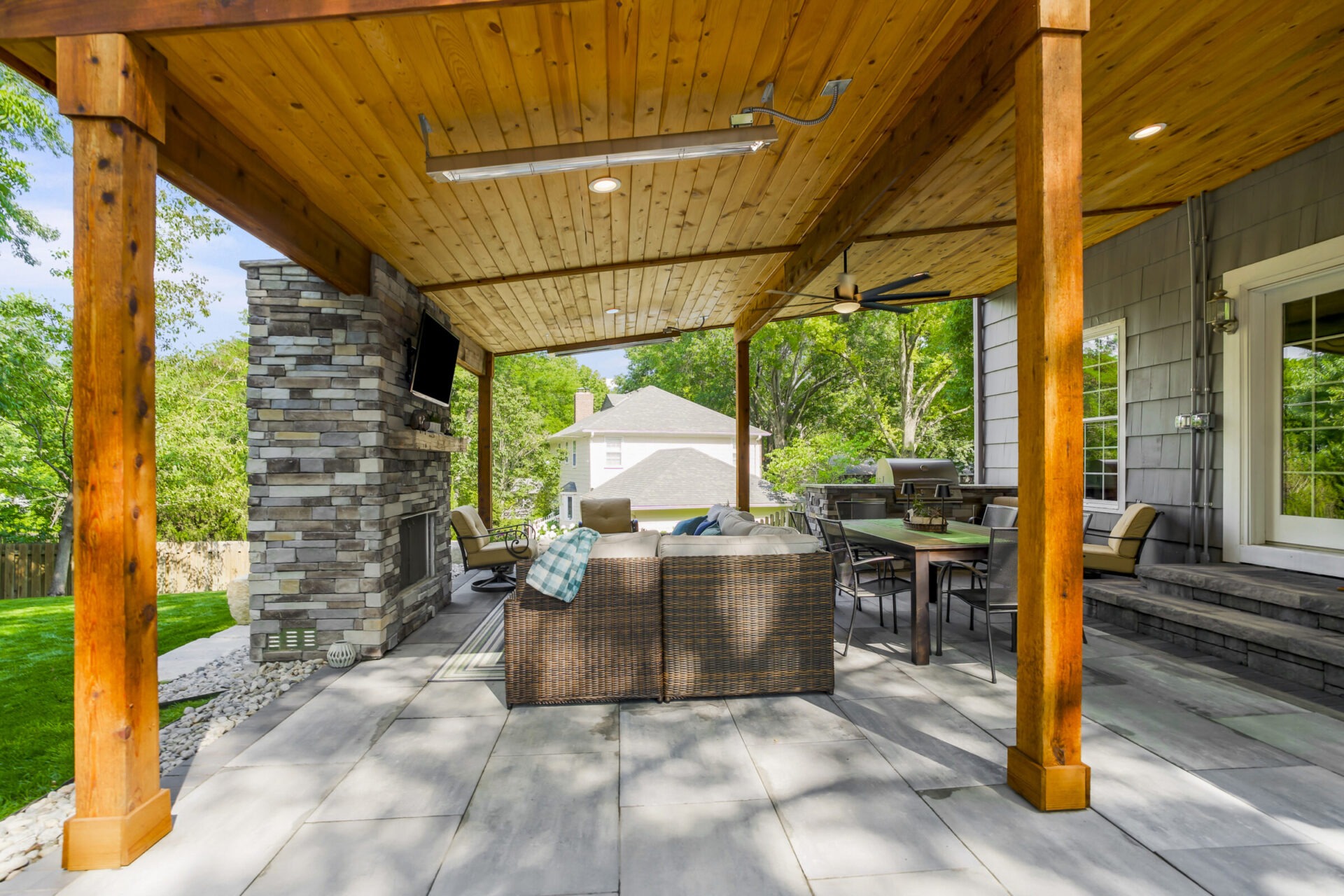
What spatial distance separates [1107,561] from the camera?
513cm

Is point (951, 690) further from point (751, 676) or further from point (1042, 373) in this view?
point (1042, 373)

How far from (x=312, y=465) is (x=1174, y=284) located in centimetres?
668

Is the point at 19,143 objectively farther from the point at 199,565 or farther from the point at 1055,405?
the point at 1055,405

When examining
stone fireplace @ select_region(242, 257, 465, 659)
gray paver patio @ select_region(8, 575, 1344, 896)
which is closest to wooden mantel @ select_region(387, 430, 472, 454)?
stone fireplace @ select_region(242, 257, 465, 659)

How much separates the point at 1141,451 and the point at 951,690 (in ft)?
12.2

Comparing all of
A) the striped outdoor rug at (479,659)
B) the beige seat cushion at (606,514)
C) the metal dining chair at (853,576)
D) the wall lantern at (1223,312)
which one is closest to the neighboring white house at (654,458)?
the beige seat cushion at (606,514)

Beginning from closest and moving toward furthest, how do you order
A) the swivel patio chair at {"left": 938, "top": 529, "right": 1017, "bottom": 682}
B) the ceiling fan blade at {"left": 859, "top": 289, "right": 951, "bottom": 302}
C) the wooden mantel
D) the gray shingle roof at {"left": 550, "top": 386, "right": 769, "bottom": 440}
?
the swivel patio chair at {"left": 938, "top": 529, "right": 1017, "bottom": 682}, the wooden mantel, the ceiling fan blade at {"left": 859, "top": 289, "right": 951, "bottom": 302}, the gray shingle roof at {"left": 550, "top": 386, "right": 769, "bottom": 440}

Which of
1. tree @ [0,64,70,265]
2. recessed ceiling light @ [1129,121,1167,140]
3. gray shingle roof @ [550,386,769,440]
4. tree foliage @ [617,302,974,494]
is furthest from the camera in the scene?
gray shingle roof @ [550,386,769,440]

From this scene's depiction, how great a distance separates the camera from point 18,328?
1018cm

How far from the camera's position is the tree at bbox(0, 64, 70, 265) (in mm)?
8484

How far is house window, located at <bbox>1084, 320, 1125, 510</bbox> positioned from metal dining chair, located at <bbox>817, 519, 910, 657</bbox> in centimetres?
281

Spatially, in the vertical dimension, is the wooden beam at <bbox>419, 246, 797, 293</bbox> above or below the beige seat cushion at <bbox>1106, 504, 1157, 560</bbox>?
above

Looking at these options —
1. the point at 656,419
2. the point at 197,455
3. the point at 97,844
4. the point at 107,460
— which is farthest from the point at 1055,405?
the point at 656,419

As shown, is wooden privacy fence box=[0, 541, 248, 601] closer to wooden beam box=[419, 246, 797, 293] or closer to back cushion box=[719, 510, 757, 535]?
wooden beam box=[419, 246, 797, 293]
